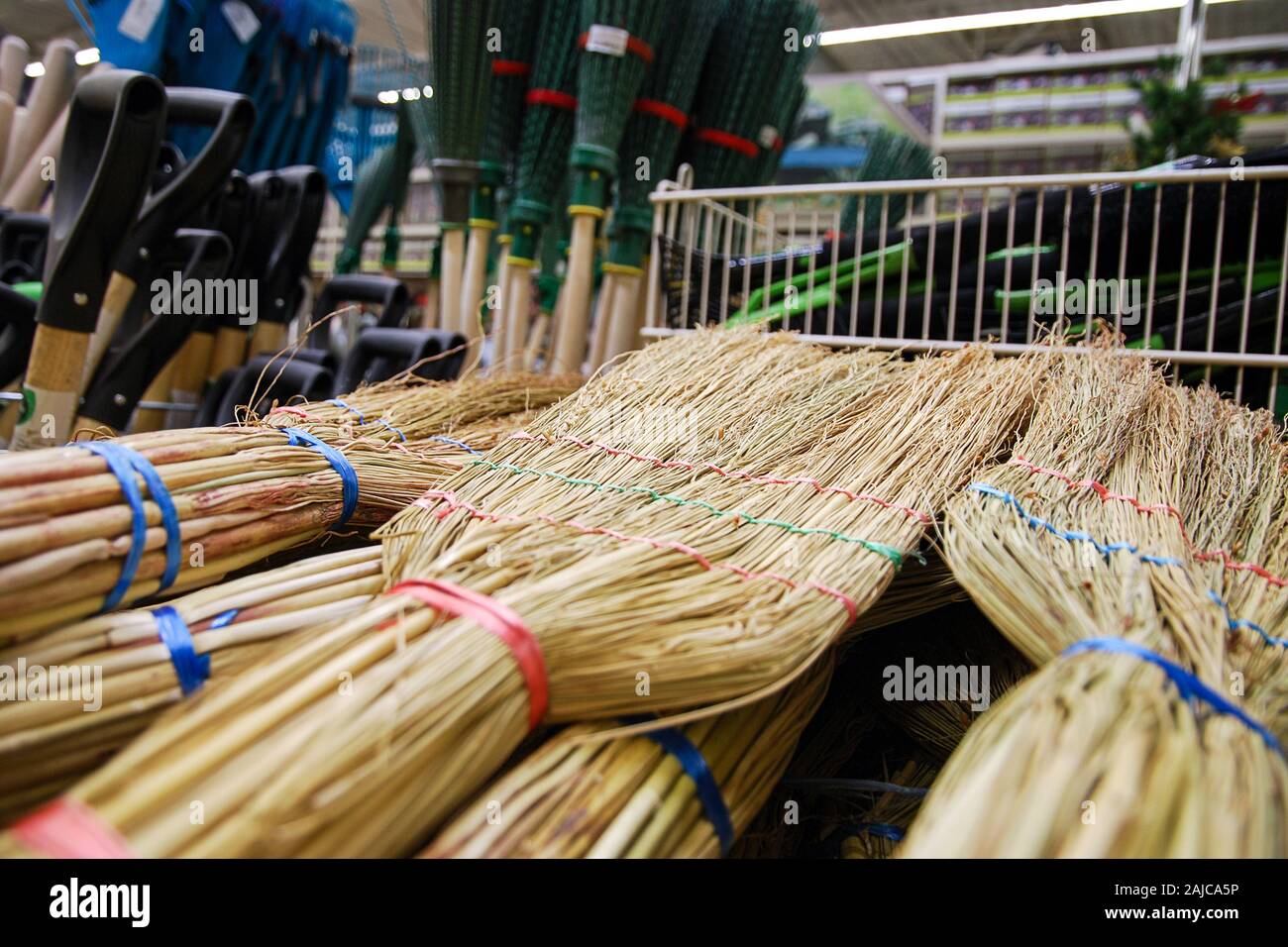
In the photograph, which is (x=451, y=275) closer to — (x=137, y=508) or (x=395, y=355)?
(x=395, y=355)

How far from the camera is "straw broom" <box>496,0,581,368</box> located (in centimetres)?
214

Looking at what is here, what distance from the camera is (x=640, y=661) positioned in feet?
2.25

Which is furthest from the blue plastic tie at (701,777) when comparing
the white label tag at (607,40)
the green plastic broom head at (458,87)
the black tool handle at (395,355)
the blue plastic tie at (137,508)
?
the green plastic broom head at (458,87)

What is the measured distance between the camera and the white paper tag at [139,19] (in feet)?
7.30

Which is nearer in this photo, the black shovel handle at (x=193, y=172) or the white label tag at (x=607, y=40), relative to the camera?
the black shovel handle at (x=193, y=172)

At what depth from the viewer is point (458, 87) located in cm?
213

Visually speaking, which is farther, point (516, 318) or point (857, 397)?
point (516, 318)

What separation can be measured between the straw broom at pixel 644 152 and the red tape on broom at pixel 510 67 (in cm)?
30

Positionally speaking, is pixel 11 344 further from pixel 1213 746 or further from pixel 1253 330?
pixel 1253 330

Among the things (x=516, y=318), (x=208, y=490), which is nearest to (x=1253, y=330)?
(x=516, y=318)

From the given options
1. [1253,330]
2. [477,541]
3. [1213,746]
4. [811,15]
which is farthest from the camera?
[811,15]

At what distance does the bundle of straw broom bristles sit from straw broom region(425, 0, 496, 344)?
1181 millimetres

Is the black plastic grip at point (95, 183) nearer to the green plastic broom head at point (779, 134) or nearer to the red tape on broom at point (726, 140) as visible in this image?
the red tape on broom at point (726, 140)
